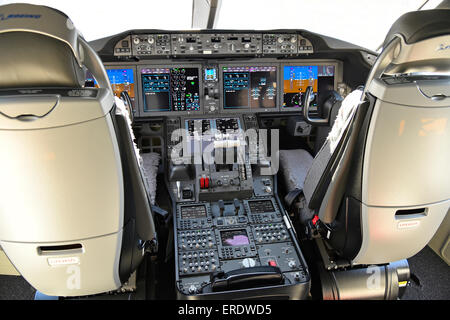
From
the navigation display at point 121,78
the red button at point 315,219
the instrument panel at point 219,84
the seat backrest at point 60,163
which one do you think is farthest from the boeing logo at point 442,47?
the navigation display at point 121,78

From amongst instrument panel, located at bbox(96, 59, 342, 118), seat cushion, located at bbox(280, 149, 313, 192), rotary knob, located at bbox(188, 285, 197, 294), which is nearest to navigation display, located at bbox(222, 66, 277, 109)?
instrument panel, located at bbox(96, 59, 342, 118)

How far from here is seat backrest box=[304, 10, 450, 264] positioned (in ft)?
3.96

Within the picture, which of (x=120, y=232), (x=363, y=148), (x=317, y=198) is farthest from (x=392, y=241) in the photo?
(x=120, y=232)

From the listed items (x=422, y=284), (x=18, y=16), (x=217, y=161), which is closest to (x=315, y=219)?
(x=217, y=161)

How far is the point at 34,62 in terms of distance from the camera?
104 cm

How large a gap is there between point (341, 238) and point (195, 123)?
1452mm

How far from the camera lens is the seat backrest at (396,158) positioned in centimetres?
121

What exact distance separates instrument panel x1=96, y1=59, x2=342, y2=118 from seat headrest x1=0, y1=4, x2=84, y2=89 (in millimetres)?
1548

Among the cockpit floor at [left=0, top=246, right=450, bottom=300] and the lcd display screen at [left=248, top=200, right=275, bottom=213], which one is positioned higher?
the lcd display screen at [left=248, top=200, right=275, bottom=213]

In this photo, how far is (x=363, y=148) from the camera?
1.34 meters

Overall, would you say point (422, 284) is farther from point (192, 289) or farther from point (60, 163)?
point (60, 163)

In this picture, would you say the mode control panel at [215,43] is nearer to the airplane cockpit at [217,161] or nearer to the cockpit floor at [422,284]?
the airplane cockpit at [217,161]

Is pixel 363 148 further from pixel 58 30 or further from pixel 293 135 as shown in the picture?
pixel 293 135

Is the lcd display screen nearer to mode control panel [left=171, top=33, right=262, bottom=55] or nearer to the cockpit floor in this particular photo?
the cockpit floor
